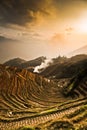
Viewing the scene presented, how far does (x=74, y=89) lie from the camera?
122m

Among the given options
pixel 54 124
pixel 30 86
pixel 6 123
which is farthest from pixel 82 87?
pixel 54 124

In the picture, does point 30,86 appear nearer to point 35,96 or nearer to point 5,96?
point 35,96

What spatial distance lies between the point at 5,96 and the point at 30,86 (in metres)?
23.8

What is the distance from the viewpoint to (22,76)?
138 meters

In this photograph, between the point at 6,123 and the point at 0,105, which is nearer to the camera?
the point at 6,123

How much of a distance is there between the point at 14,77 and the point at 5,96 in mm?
20741

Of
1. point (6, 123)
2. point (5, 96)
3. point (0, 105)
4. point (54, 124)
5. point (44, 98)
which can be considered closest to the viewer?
point (54, 124)


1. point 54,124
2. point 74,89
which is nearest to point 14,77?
point 74,89

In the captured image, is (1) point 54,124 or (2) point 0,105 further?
(2) point 0,105

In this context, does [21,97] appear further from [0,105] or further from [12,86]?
[0,105]

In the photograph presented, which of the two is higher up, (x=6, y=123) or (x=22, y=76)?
(x=22, y=76)

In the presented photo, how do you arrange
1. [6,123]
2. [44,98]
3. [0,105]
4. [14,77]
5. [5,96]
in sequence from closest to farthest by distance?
[6,123] → [0,105] → [5,96] → [44,98] → [14,77]

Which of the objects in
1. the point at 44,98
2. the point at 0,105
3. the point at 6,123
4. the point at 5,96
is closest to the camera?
the point at 6,123

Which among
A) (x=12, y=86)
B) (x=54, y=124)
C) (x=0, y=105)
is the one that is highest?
(x=12, y=86)
